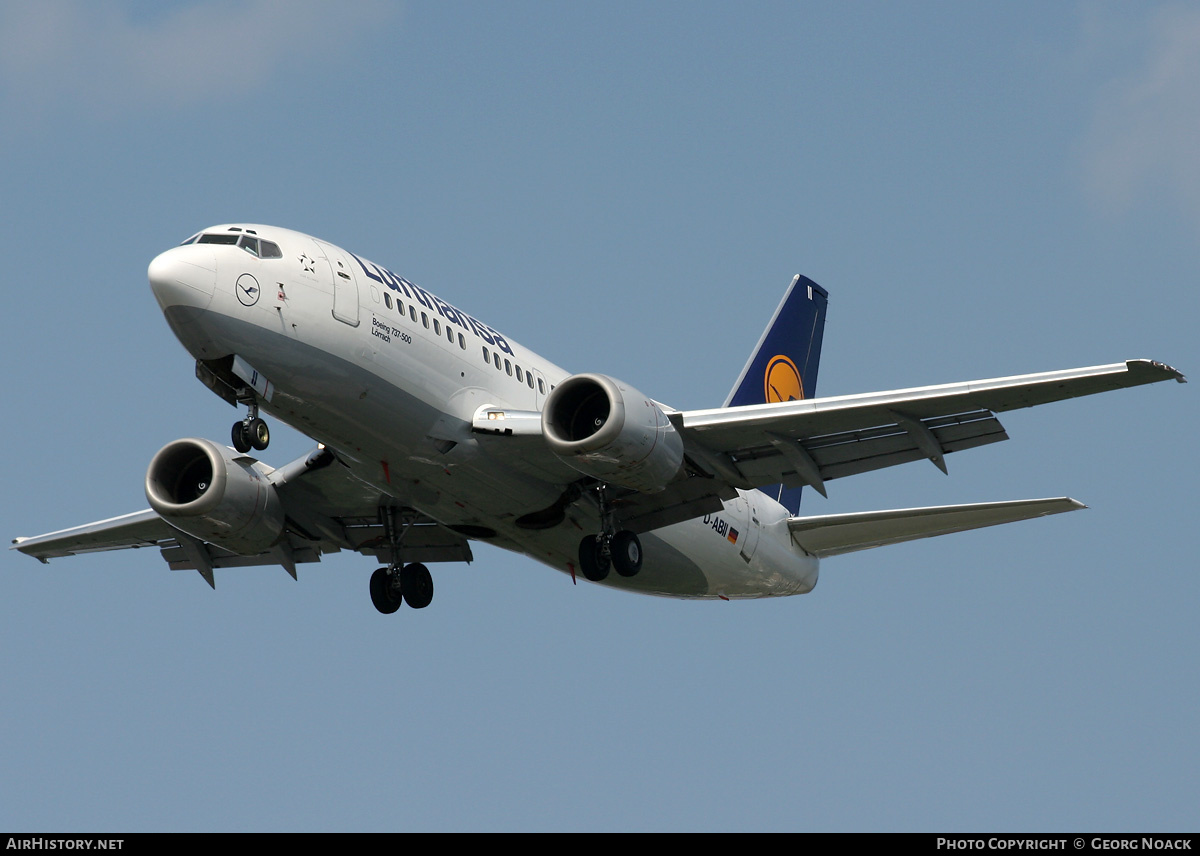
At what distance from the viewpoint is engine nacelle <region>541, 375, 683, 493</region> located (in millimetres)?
23781

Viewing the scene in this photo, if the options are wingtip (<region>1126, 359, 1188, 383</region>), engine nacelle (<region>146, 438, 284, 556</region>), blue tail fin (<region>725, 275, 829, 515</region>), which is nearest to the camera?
wingtip (<region>1126, 359, 1188, 383</region>)

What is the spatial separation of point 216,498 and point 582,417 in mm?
7050

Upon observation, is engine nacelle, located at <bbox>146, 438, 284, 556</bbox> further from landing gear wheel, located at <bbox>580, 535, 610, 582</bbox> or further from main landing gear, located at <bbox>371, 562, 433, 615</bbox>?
landing gear wheel, located at <bbox>580, 535, 610, 582</bbox>

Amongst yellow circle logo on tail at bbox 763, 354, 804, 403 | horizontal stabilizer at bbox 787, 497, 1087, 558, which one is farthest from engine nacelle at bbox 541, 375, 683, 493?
yellow circle logo on tail at bbox 763, 354, 804, 403

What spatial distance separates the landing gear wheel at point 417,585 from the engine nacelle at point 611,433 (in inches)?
243

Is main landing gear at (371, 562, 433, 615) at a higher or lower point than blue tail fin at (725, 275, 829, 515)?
lower

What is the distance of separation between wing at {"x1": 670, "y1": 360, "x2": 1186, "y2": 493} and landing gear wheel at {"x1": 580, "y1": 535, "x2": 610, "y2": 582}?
239cm

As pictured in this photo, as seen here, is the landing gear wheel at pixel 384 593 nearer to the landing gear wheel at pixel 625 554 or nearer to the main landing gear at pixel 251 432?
the landing gear wheel at pixel 625 554

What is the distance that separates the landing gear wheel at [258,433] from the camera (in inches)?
911

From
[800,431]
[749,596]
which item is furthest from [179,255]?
[749,596]

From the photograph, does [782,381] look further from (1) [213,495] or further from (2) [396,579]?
(1) [213,495]

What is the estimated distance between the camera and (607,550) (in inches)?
1053

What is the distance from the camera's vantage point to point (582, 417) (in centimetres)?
2478
